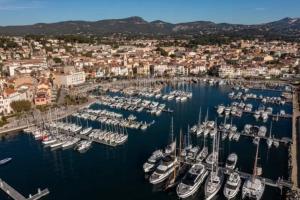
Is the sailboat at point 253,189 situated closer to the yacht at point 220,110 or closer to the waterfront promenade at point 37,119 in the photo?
the yacht at point 220,110

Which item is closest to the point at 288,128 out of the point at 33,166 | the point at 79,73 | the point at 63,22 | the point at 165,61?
the point at 33,166

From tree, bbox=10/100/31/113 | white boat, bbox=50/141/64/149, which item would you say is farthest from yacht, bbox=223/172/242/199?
tree, bbox=10/100/31/113

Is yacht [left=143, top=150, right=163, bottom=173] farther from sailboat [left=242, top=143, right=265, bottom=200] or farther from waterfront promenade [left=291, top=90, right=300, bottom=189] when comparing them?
waterfront promenade [left=291, top=90, right=300, bottom=189]

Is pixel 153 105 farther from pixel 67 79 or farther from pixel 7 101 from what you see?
pixel 67 79

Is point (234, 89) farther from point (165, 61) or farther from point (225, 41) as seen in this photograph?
point (225, 41)

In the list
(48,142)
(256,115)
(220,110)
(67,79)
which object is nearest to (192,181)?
(48,142)

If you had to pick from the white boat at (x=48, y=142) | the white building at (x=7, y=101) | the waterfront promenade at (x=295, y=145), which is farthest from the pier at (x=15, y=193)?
the white building at (x=7, y=101)

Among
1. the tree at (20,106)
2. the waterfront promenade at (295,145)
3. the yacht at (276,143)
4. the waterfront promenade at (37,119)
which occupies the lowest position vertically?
the yacht at (276,143)
